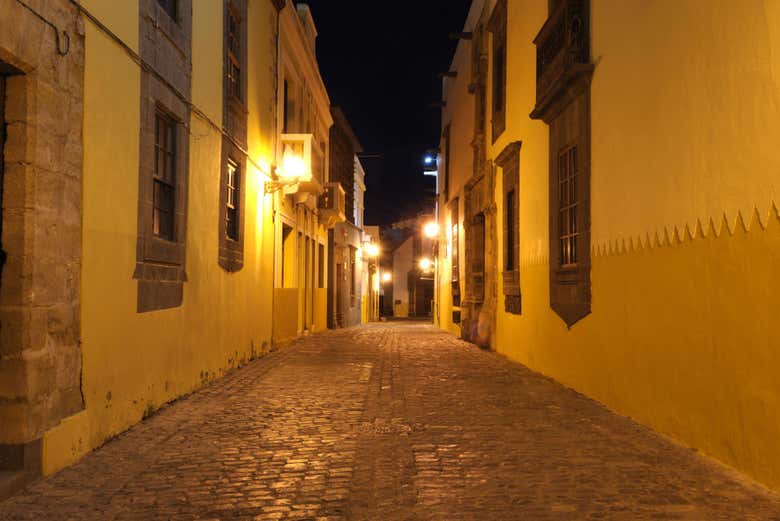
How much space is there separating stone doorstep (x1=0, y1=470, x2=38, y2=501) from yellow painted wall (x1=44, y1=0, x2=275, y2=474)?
0.26 metres

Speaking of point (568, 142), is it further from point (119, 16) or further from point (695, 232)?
point (119, 16)

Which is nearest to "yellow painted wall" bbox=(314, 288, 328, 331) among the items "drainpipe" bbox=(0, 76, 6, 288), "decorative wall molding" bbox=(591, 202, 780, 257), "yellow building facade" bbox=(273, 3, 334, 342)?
"yellow building facade" bbox=(273, 3, 334, 342)

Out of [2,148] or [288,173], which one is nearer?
[2,148]

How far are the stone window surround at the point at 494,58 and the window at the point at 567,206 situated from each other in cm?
440

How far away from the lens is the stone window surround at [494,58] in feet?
44.3

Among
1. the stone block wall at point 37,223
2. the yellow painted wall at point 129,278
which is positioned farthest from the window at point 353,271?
the stone block wall at point 37,223

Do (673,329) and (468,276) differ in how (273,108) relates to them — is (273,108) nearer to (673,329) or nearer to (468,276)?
(468,276)

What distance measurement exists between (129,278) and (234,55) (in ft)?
19.0

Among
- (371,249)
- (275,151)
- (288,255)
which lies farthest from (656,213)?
(371,249)

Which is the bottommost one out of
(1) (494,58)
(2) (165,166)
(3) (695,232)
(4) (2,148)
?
(3) (695,232)

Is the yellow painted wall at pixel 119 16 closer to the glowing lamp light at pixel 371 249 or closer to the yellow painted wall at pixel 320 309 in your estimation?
the yellow painted wall at pixel 320 309

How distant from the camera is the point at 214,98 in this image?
30.4 ft

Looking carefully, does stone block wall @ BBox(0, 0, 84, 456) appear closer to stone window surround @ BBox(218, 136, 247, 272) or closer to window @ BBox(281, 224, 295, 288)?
stone window surround @ BBox(218, 136, 247, 272)

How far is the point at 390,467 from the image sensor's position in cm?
485
